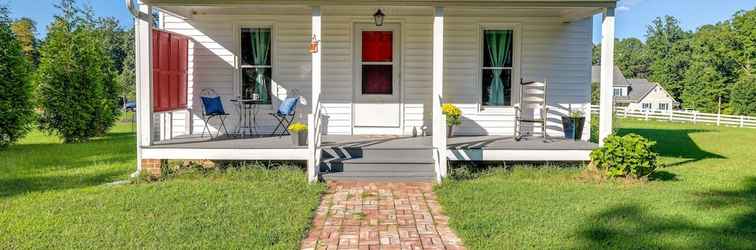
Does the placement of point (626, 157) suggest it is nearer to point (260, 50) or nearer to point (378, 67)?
point (378, 67)

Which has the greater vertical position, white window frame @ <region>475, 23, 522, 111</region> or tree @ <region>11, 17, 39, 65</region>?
tree @ <region>11, 17, 39, 65</region>

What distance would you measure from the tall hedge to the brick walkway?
26.2 ft

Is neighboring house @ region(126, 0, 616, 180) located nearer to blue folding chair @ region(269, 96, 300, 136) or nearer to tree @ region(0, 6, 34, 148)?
blue folding chair @ region(269, 96, 300, 136)

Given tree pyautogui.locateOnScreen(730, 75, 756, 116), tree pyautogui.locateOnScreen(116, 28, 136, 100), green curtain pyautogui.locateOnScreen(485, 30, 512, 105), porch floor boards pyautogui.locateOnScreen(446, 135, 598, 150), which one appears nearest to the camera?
porch floor boards pyautogui.locateOnScreen(446, 135, 598, 150)

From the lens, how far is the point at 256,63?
29.1 feet

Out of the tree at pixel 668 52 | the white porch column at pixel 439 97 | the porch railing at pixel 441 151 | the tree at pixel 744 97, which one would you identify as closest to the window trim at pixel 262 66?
the white porch column at pixel 439 97

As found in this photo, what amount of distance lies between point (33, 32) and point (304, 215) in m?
44.3

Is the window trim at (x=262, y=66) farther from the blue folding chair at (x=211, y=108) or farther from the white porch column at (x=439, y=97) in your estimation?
the white porch column at (x=439, y=97)

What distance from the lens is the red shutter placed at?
741cm

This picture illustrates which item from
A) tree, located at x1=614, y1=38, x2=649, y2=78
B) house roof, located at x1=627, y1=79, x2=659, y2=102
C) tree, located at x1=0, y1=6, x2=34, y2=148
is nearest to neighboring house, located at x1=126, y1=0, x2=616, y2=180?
tree, located at x1=0, y1=6, x2=34, y2=148

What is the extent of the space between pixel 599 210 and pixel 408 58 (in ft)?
14.2

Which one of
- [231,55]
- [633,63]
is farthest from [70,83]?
[633,63]

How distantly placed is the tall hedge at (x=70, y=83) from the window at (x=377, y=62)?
6896 mm

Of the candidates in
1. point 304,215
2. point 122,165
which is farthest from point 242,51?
point 304,215
